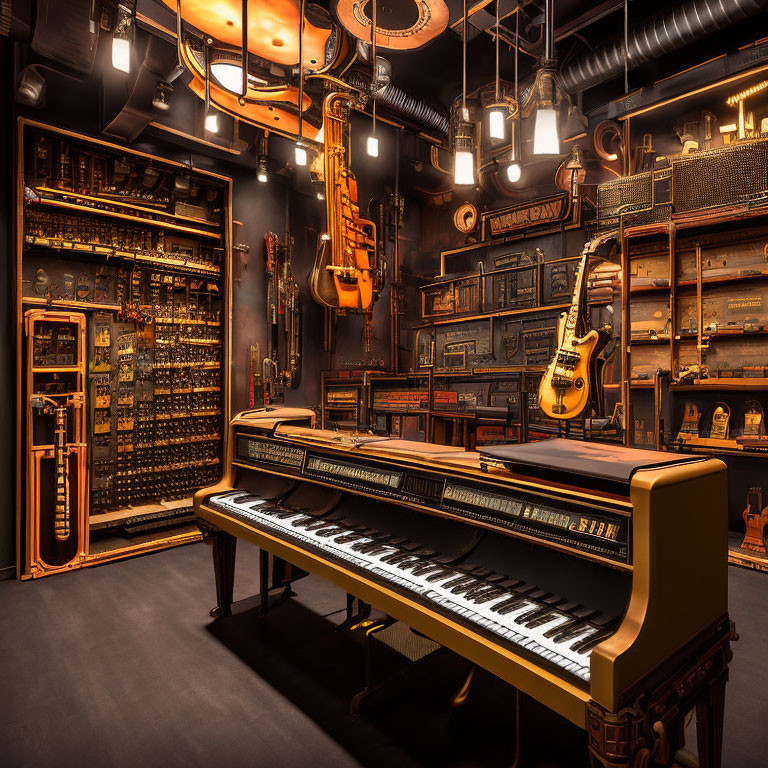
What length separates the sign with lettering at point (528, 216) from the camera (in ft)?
20.2

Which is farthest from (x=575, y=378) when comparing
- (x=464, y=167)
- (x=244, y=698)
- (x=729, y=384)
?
(x=244, y=698)

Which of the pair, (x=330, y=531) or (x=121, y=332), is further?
(x=121, y=332)

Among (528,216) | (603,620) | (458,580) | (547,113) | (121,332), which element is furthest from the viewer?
(528,216)

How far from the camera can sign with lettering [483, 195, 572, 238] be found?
242 inches

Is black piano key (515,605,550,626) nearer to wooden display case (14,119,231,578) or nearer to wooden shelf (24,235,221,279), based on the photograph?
wooden display case (14,119,231,578)

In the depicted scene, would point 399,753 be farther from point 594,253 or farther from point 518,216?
point 518,216

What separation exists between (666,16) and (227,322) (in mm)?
4771

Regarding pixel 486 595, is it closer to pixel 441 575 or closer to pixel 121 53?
pixel 441 575

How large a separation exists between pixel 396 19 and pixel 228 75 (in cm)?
121

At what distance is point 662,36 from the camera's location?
171 inches

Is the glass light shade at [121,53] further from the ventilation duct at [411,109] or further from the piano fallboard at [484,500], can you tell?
the ventilation duct at [411,109]

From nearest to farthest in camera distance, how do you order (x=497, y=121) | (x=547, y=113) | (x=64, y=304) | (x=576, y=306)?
(x=547, y=113) → (x=497, y=121) → (x=64, y=304) → (x=576, y=306)

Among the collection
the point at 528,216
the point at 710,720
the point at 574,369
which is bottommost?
the point at 710,720

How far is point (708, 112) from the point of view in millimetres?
4738
